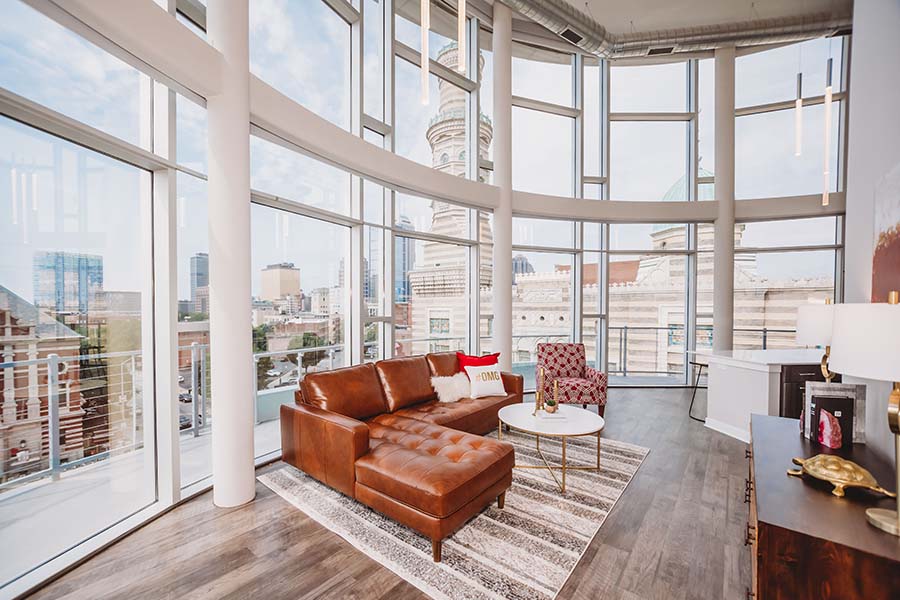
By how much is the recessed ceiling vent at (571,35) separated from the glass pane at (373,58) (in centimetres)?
232

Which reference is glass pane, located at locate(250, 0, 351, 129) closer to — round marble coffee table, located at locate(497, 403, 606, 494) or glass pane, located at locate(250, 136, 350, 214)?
glass pane, located at locate(250, 136, 350, 214)

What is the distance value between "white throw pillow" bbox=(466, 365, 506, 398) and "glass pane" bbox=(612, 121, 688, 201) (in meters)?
4.27

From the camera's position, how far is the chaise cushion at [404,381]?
3627mm

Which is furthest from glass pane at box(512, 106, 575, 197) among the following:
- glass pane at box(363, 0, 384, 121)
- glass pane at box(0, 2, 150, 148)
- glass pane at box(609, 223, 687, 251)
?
glass pane at box(0, 2, 150, 148)

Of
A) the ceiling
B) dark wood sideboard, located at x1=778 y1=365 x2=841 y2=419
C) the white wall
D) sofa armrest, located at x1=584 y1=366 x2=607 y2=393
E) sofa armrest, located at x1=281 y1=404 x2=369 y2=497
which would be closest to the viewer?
the white wall

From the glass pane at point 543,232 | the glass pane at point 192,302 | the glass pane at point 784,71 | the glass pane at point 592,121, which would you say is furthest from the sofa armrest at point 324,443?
the glass pane at point 784,71

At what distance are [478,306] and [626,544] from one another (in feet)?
12.6

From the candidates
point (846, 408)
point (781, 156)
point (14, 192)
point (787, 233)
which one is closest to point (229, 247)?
point (14, 192)

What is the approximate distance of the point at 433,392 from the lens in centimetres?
400

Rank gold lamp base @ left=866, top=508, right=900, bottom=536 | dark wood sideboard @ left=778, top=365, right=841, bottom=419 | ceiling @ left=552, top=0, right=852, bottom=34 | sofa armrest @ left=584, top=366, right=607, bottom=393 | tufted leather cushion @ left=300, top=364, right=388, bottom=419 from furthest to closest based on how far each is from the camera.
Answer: ceiling @ left=552, top=0, right=852, bottom=34 < sofa armrest @ left=584, top=366, right=607, bottom=393 < dark wood sideboard @ left=778, top=365, right=841, bottom=419 < tufted leather cushion @ left=300, top=364, right=388, bottom=419 < gold lamp base @ left=866, top=508, right=900, bottom=536

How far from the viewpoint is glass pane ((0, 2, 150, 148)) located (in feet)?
5.95

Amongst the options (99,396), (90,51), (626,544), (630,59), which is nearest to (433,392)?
(626,544)

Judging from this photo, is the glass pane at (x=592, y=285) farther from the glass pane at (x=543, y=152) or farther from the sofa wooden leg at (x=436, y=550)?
the sofa wooden leg at (x=436, y=550)

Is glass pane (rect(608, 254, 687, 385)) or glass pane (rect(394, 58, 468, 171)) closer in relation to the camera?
glass pane (rect(394, 58, 468, 171))
